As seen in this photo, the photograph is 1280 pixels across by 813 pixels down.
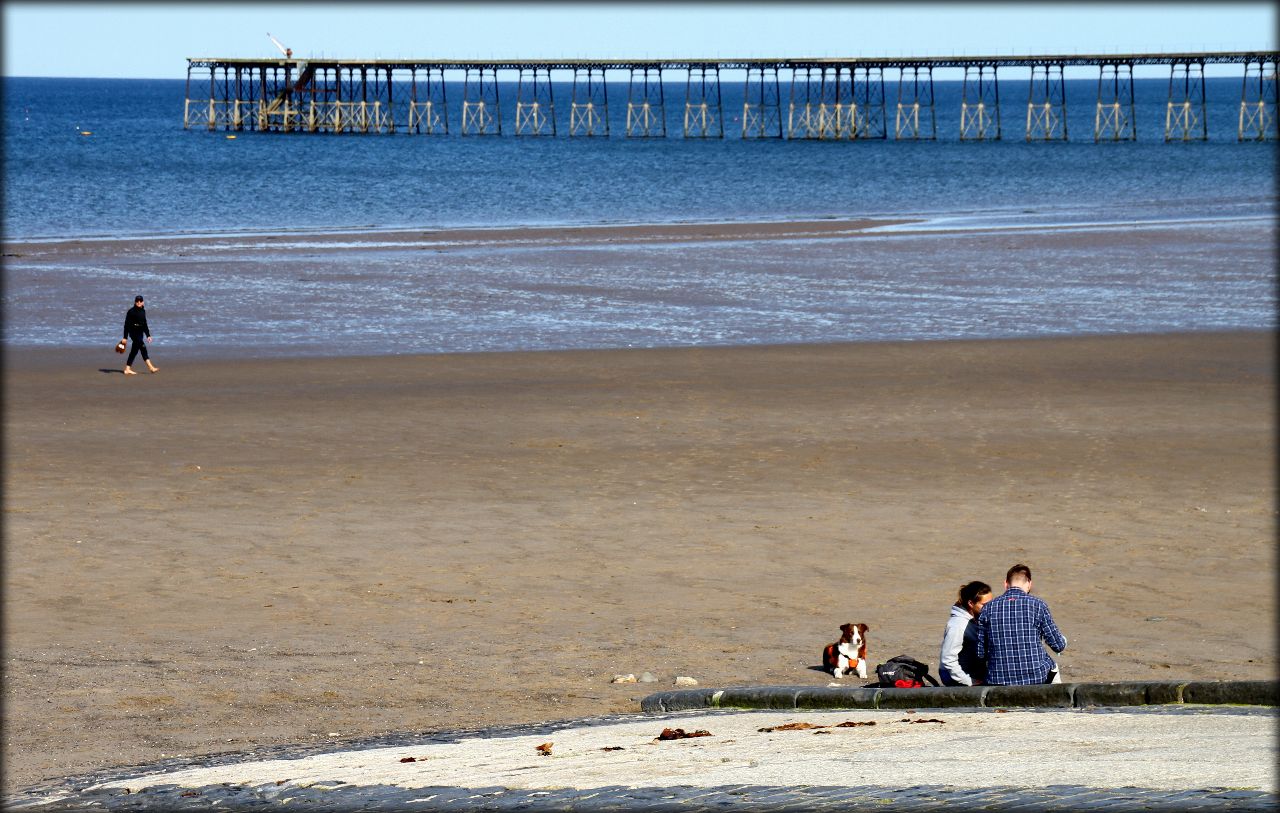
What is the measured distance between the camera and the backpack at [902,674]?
8.92 meters

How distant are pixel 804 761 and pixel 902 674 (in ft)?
7.05

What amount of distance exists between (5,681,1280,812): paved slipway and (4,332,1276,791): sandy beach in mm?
823

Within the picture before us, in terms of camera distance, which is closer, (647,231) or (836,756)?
(836,756)

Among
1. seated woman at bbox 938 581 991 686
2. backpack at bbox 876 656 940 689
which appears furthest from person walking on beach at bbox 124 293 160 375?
seated woman at bbox 938 581 991 686

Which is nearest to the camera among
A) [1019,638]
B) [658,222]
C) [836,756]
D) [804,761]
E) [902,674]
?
[804,761]

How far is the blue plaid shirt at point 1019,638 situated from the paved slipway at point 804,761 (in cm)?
22

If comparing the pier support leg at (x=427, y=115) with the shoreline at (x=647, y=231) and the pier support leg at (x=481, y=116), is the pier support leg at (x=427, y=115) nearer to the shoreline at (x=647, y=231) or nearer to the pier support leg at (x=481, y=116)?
the pier support leg at (x=481, y=116)

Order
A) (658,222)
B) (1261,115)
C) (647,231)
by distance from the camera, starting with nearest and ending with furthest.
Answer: (647,231)
(658,222)
(1261,115)

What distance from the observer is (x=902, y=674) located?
8.97 metres

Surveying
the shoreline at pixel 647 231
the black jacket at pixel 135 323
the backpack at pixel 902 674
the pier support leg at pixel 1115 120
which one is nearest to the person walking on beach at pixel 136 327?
the black jacket at pixel 135 323

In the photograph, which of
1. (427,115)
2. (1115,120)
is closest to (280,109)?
(427,115)

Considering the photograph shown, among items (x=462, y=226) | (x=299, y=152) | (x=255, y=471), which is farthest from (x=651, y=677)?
(x=299, y=152)

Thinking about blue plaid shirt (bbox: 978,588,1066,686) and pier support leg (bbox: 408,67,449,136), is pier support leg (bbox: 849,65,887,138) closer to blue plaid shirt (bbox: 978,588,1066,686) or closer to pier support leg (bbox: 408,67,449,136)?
pier support leg (bbox: 408,67,449,136)

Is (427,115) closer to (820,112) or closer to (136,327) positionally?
(820,112)
